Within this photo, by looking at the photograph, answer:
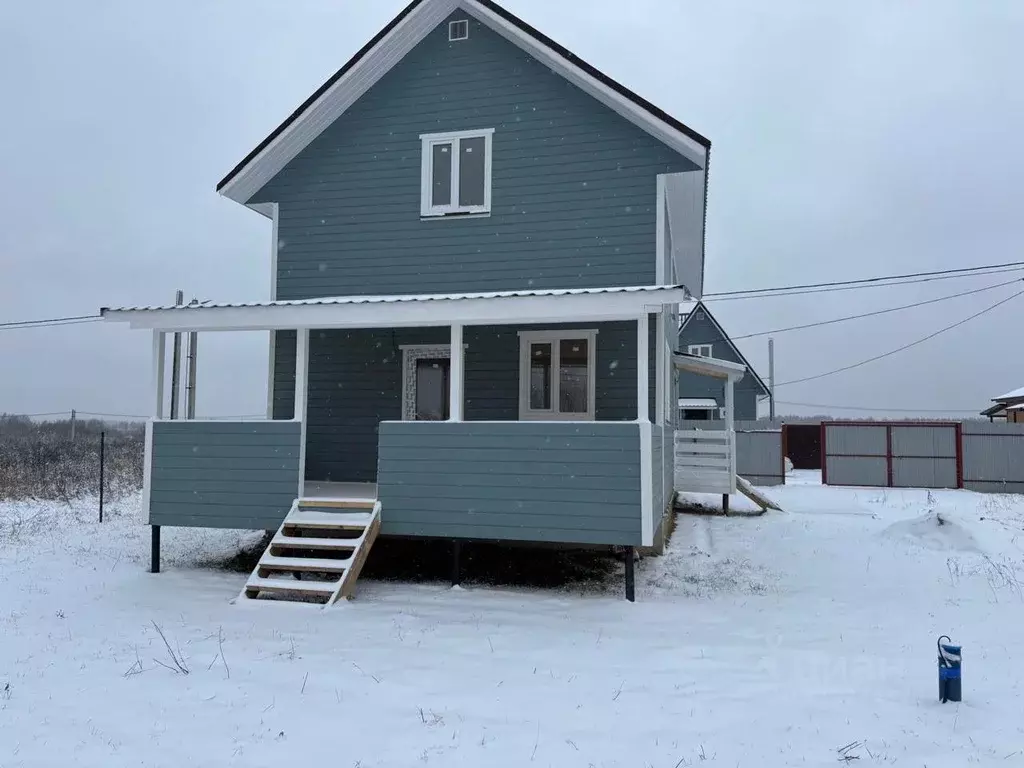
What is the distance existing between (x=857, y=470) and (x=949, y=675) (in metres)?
19.6

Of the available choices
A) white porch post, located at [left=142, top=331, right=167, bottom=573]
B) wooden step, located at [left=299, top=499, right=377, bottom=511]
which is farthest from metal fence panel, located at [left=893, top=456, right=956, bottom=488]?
white porch post, located at [left=142, top=331, right=167, bottom=573]

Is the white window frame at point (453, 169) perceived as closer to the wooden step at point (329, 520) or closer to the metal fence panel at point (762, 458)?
the wooden step at point (329, 520)

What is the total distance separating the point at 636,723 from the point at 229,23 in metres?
31.6

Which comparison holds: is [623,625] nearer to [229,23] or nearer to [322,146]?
[322,146]

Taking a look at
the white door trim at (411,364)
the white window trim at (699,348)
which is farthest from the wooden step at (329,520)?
the white window trim at (699,348)

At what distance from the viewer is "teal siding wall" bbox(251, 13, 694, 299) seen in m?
11.2

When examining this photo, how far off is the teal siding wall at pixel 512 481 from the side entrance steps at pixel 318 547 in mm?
387

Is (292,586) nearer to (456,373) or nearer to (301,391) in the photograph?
(301,391)

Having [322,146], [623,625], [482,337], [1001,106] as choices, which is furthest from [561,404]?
[1001,106]

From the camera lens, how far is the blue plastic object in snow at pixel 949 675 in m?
5.57

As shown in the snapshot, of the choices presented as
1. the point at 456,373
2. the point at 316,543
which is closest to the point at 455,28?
the point at 456,373

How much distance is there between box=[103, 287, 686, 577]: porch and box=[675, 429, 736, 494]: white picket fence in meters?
5.44

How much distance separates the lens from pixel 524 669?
6508mm

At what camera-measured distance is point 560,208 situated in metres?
11.5
